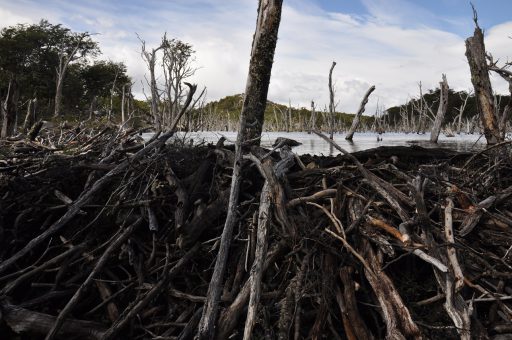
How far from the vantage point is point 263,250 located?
2887 millimetres

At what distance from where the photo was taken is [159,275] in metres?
3.24

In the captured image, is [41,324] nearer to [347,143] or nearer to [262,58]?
[262,58]

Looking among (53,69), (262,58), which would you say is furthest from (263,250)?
(53,69)

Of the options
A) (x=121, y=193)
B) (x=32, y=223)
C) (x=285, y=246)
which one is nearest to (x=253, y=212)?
(x=285, y=246)

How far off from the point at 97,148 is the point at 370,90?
1322 centimetres

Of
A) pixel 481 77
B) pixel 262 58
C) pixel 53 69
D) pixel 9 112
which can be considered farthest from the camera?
pixel 53 69

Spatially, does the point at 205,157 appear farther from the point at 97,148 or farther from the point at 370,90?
the point at 370,90

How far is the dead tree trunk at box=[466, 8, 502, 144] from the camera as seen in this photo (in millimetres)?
7172

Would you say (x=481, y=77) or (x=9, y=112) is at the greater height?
(x=481, y=77)

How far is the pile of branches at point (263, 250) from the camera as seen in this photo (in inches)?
107

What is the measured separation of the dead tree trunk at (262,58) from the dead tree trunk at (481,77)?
4147mm

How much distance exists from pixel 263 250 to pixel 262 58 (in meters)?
3.35

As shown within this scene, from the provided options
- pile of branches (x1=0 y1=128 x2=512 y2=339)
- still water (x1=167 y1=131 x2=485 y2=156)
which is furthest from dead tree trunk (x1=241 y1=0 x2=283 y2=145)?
Answer: pile of branches (x1=0 y1=128 x2=512 y2=339)

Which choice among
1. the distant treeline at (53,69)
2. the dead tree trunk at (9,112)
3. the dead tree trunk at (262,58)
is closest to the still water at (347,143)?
the dead tree trunk at (262,58)
